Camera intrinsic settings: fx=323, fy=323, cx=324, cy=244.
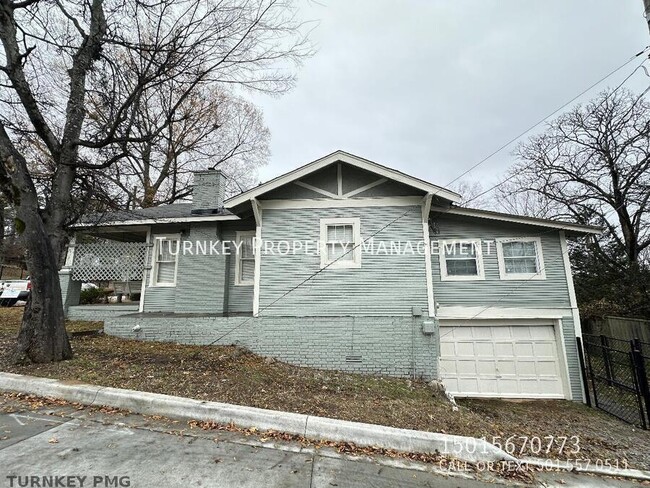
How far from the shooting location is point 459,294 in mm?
8836

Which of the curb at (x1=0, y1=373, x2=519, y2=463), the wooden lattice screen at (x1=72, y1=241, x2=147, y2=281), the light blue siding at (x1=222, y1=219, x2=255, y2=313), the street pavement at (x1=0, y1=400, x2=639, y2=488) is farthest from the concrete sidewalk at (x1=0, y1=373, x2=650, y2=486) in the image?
the wooden lattice screen at (x1=72, y1=241, x2=147, y2=281)

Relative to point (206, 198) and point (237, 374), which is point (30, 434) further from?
point (206, 198)

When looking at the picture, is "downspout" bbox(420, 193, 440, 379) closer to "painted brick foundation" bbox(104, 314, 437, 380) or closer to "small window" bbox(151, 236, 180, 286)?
"painted brick foundation" bbox(104, 314, 437, 380)

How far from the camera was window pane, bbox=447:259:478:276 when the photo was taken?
8.98 meters

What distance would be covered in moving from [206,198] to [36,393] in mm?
7130

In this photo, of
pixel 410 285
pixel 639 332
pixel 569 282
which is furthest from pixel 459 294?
pixel 639 332

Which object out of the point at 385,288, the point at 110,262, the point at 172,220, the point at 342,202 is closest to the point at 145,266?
the point at 110,262

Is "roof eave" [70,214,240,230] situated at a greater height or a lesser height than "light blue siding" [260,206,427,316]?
greater

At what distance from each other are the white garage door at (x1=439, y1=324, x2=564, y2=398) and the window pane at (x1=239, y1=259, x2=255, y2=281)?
18.8 ft

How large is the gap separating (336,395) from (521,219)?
6873 mm

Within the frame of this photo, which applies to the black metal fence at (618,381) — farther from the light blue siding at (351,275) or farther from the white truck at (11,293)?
the white truck at (11,293)

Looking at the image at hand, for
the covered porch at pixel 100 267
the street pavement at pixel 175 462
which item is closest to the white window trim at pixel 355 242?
the street pavement at pixel 175 462

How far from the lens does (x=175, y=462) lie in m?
3.07

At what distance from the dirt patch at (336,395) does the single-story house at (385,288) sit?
Result: 520 mm
